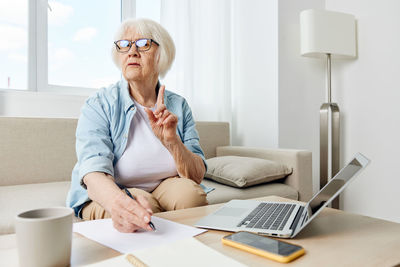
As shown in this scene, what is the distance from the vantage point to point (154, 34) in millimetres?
1137

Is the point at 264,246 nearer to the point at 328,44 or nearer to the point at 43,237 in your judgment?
the point at 43,237

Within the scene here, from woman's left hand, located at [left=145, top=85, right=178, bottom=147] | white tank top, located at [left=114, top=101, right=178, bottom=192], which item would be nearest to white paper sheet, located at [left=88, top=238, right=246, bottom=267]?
woman's left hand, located at [left=145, top=85, right=178, bottom=147]

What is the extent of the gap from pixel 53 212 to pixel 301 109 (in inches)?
86.4

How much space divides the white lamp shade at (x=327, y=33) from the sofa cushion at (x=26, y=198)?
69.9 inches

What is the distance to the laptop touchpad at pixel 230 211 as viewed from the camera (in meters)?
0.78

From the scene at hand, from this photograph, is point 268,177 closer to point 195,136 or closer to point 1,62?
point 195,136

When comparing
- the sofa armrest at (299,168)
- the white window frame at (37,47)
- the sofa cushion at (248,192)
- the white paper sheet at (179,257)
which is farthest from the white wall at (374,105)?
the white window frame at (37,47)

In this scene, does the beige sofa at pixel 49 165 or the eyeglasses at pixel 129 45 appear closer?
the eyeglasses at pixel 129 45

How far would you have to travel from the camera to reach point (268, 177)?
1.66 m

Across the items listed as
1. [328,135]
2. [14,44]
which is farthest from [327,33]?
[14,44]

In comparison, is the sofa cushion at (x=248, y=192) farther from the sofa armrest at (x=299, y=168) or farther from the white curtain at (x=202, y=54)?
the white curtain at (x=202, y=54)

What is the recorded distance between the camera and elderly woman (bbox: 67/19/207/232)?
94cm

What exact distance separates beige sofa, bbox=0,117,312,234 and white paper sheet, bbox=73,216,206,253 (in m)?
0.69

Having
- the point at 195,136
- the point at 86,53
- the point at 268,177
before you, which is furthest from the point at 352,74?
the point at 86,53
